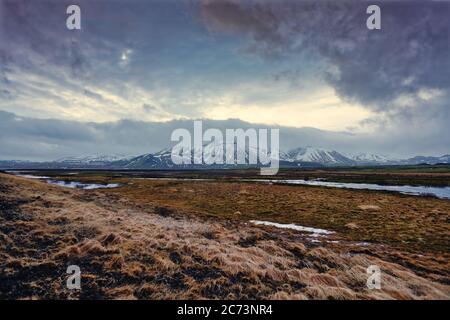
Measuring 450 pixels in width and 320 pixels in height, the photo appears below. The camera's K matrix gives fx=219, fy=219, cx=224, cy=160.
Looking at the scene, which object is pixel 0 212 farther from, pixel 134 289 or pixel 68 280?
pixel 134 289

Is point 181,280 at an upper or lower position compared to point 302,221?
upper

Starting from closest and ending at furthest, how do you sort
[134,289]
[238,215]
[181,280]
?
1. [134,289]
2. [181,280]
3. [238,215]

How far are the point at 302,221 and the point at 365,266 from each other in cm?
1162

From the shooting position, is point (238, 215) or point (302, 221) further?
point (238, 215)

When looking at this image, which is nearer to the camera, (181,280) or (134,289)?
(134,289)

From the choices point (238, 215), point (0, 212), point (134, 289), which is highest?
point (0, 212)

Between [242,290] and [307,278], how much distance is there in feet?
10.3
